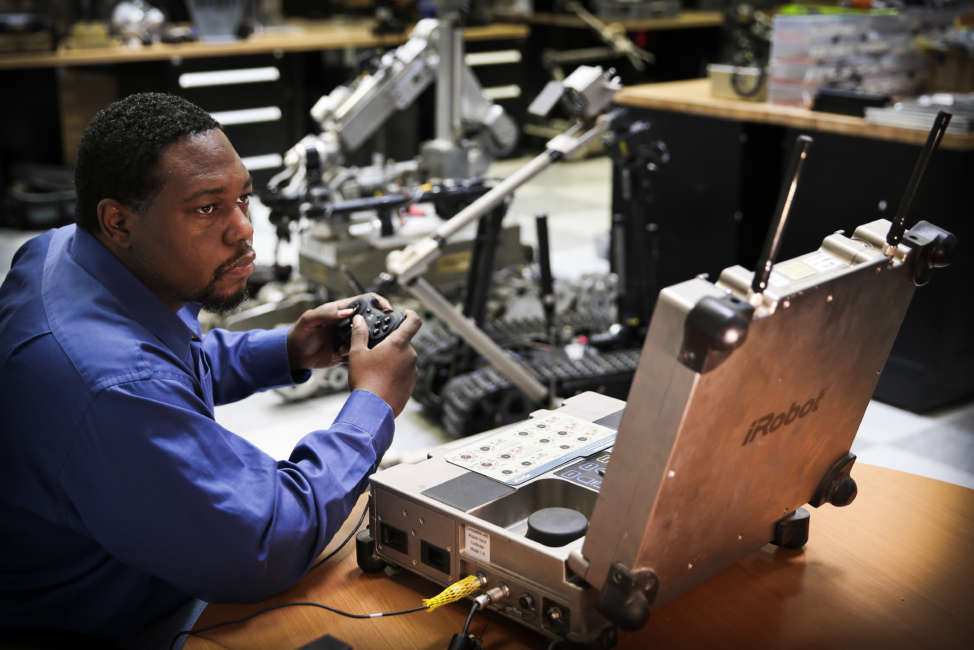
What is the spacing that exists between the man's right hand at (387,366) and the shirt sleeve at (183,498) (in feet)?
0.66

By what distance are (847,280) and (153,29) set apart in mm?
6222

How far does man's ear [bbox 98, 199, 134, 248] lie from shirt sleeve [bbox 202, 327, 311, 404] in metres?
0.41

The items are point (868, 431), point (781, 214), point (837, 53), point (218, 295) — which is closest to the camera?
point (781, 214)

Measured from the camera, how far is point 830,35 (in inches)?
155

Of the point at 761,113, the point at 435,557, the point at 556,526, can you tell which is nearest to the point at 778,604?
the point at 556,526

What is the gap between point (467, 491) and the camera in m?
1.24

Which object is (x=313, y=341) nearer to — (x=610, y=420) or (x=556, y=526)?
(x=610, y=420)

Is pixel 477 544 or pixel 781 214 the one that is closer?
pixel 781 214

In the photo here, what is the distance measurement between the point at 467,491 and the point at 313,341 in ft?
1.70

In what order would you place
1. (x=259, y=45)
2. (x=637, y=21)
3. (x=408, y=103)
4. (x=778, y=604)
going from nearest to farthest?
(x=778, y=604)
(x=408, y=103)
(x=259, y=45)
(x=637, y=21)

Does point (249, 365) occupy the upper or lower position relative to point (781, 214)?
lower

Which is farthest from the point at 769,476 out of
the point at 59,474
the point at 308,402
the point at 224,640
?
the point at 308,402

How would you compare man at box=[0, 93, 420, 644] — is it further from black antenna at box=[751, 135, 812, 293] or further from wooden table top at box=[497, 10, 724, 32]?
wooden table top at box=[497, 10, 724, 32]

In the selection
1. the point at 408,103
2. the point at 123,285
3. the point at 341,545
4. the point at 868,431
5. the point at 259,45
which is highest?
the point at 123,285
